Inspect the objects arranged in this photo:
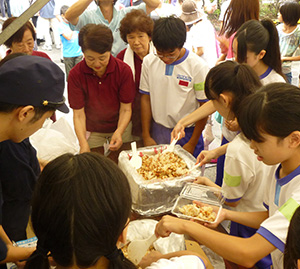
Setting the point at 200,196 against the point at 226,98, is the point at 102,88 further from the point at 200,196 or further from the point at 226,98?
the point at 200,196

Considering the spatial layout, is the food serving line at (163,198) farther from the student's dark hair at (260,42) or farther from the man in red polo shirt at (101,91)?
the student's dark hair at (260,42)

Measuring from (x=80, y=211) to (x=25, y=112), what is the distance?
531 mm

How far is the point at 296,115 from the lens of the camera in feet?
3.52

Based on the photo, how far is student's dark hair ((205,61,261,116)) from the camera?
5.06 ft

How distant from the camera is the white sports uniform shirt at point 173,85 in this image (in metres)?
2.13

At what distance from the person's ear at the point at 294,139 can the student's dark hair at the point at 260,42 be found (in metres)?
1.13

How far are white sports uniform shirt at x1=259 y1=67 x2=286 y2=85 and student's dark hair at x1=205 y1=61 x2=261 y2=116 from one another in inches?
21.9

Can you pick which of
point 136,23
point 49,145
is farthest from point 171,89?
point 49,145

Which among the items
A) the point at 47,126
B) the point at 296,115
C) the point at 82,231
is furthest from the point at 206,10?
the point at 82,231

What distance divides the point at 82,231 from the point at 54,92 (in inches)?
23.7

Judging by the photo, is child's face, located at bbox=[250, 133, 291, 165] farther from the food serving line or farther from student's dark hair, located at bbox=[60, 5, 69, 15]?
student's dark hair, located at bbox=[60, 5, 69, 15]

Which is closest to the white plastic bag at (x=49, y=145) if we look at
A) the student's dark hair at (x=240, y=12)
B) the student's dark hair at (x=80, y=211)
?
the student's dark hair at (x=80, y=211)

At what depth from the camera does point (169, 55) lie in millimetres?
2014

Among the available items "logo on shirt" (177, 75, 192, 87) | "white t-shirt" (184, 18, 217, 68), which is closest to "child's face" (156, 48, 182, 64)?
"logo on shirt" (177, 75, 192, 87)
